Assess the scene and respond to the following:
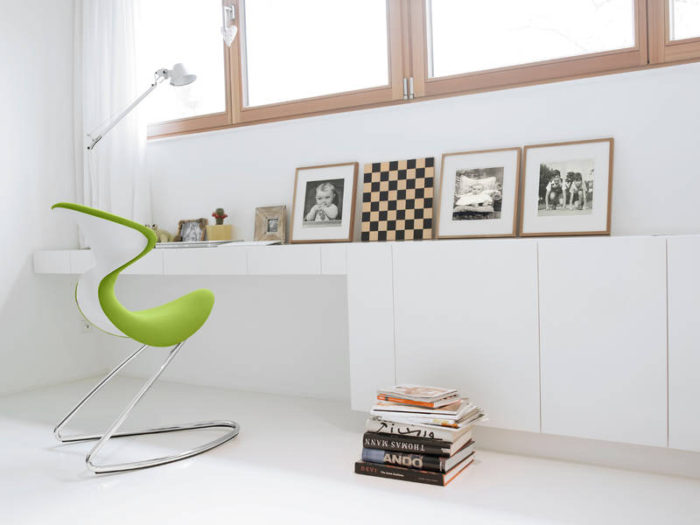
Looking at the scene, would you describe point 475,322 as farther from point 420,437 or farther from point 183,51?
point 183,51

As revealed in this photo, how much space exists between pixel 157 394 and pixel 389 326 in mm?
1526

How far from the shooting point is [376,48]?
303 cm

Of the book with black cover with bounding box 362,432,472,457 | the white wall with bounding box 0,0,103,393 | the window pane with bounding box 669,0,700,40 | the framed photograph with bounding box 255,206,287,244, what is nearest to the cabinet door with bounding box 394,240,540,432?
the book with black cover with bounding box 362,432,472,457

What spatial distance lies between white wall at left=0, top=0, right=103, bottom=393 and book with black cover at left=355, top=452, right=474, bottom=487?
2298mm

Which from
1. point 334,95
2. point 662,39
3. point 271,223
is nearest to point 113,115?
point 271,223

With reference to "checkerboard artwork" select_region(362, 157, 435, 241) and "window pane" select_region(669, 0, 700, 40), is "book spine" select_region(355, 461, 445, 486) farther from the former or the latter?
"window pane" select_region(669, 0, 700, 40)

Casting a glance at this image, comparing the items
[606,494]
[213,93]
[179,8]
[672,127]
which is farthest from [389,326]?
[179,8]

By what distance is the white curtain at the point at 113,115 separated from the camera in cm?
351

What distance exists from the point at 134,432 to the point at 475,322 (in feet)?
4.66

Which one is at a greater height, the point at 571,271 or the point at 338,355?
the point at 571,271

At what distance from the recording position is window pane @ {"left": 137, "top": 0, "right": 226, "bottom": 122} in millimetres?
3496

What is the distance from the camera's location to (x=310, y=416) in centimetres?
280

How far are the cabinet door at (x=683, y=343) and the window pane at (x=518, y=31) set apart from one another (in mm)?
997

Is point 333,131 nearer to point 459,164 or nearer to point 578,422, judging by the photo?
point 459,164
